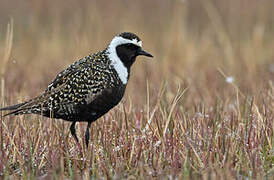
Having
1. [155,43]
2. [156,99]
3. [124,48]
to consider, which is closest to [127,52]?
[124,48]

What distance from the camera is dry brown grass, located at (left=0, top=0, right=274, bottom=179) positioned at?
424cm

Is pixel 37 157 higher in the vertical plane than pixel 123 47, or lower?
lower

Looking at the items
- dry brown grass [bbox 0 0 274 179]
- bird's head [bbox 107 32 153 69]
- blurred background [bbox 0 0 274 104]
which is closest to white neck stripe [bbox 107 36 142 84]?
bird's head [bbox 107 32 153 69]

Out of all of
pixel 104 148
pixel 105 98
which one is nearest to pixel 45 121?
pixel 105 98

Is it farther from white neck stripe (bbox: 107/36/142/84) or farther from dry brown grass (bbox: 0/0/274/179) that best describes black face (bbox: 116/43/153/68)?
dry brown grass (bbox: 0/0/274/179)

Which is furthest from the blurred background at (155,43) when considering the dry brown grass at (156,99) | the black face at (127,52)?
the black face at (127,52)

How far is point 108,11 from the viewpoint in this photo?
1154cm

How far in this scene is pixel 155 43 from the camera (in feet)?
37.0

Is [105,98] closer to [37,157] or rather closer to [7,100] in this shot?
[37,157]

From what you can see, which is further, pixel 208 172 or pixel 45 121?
pixel 45 121

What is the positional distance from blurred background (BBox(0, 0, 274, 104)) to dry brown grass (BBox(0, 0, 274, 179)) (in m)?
0.03

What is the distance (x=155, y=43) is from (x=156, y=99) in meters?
4.52

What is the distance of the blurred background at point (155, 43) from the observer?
27.5 ft

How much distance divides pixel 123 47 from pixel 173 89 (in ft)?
9.86
